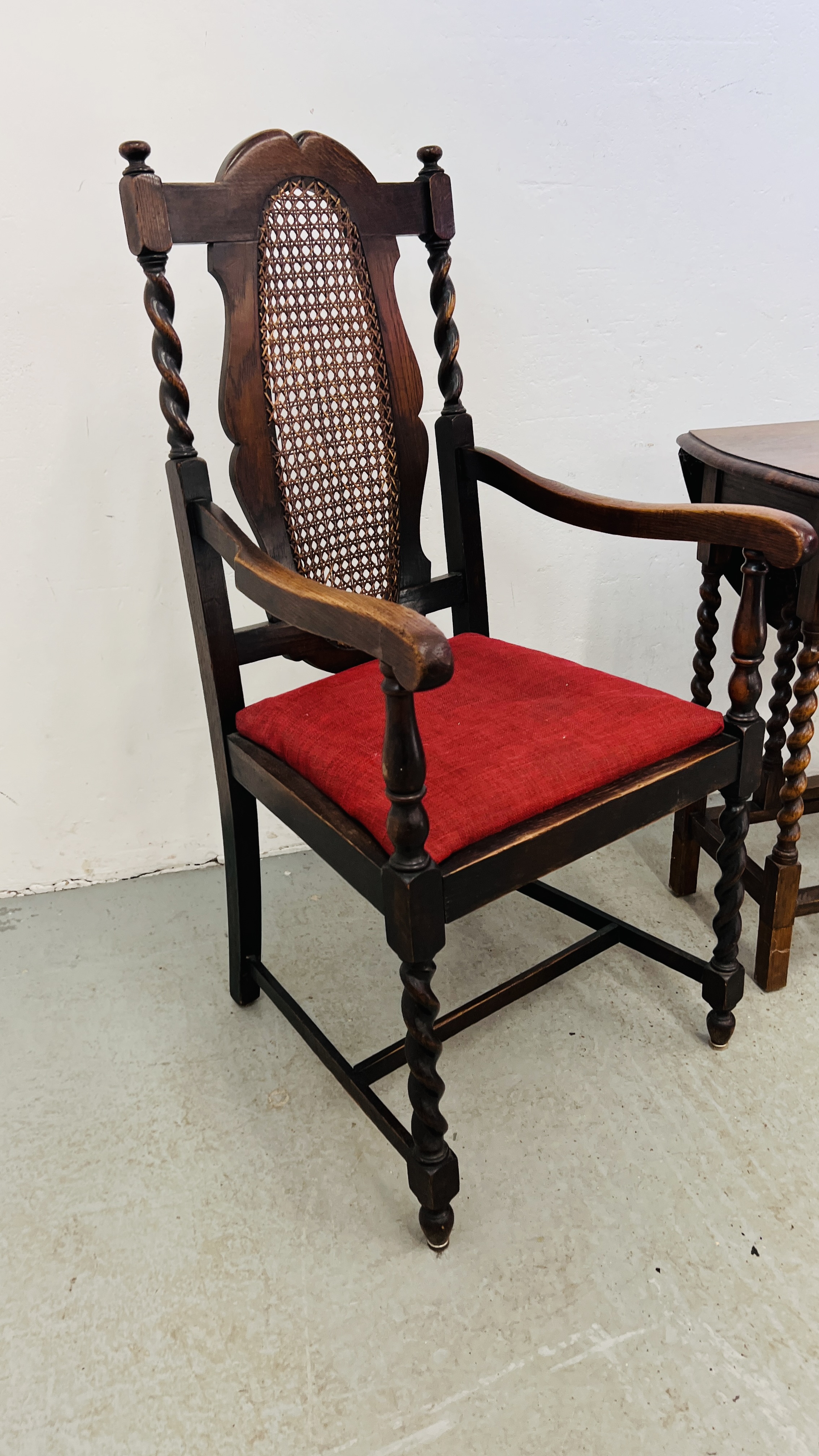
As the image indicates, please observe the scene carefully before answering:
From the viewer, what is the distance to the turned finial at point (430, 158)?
54.6 inches

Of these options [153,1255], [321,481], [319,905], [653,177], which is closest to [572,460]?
[653,177]

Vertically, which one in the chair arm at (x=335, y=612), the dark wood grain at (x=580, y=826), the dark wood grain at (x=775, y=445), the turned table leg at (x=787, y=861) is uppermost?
the dark wood grain at (x=775, y=445)

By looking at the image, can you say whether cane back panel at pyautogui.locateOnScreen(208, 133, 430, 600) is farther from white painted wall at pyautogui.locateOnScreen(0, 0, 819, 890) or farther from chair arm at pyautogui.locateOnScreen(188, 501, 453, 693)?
white painted wall at pyautogui.locateOnScreen(0, 0, 819, 890)

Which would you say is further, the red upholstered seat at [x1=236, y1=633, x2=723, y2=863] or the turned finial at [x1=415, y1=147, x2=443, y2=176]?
the turned finial at [x1=415, y1=147, x2=443, y2=176]

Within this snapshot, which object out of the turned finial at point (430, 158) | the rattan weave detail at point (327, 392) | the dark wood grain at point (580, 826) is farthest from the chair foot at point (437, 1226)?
the turned finial at point (430, 158)

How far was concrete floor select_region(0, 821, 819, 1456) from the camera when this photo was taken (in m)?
1.03

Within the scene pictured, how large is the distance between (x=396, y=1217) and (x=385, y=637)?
31.3 inches

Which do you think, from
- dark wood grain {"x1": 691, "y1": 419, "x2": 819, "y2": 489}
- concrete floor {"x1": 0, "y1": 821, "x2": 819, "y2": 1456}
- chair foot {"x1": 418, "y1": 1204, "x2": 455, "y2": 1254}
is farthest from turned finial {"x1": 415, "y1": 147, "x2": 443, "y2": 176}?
chair foot {"x1": 418, "y1": 1204, "x2": 455, "y2": 1254}

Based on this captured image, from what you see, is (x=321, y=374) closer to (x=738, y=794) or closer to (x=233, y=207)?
(x=233, y=207)

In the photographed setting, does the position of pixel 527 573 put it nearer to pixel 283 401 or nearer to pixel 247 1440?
pixel 283 401

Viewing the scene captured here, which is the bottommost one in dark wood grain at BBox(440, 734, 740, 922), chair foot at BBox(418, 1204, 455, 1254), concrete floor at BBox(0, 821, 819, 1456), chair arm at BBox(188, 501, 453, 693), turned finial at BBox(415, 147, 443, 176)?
concrete floor at BBox(0, 821, 819, 1456)

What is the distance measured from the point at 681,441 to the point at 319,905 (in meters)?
1.10

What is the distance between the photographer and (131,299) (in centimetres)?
168

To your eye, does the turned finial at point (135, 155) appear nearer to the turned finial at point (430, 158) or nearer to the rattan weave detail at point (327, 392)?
the rattan weave detail at point (327, 392)
